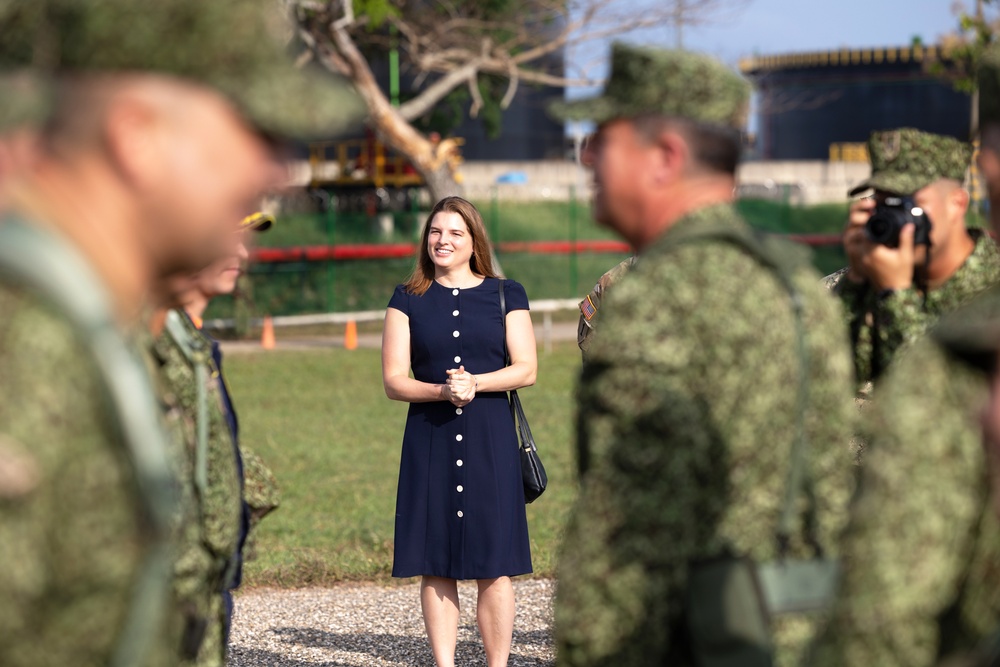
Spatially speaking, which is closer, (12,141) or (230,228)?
(12,141)

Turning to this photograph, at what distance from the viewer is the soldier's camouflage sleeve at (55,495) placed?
5.13 ft

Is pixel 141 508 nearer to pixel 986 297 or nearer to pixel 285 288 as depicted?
pixel 986 297

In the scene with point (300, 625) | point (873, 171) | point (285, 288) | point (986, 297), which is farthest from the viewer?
point (285, 288)

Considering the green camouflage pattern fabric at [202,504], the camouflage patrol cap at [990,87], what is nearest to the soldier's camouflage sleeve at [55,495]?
the green camouflage pattern fabric at [202,504]

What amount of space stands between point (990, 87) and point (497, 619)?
4.02 metres

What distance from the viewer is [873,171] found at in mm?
3596

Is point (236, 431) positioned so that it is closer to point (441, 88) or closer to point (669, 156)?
point (669, 156)

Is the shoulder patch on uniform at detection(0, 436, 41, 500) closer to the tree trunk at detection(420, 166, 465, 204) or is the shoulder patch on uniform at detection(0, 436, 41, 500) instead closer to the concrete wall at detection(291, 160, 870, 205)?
the tree trunk at detection(420, 166, 465, 204)

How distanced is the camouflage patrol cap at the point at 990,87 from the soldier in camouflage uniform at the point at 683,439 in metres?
0.52

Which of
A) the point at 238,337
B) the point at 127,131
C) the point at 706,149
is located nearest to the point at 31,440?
the point at 127,131

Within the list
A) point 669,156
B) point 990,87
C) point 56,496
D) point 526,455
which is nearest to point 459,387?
point 526,455

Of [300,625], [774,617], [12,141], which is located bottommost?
[300,625]

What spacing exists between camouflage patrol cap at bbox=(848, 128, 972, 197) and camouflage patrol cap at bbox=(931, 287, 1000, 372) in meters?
1.68

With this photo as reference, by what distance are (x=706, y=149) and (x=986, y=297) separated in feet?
2.99
